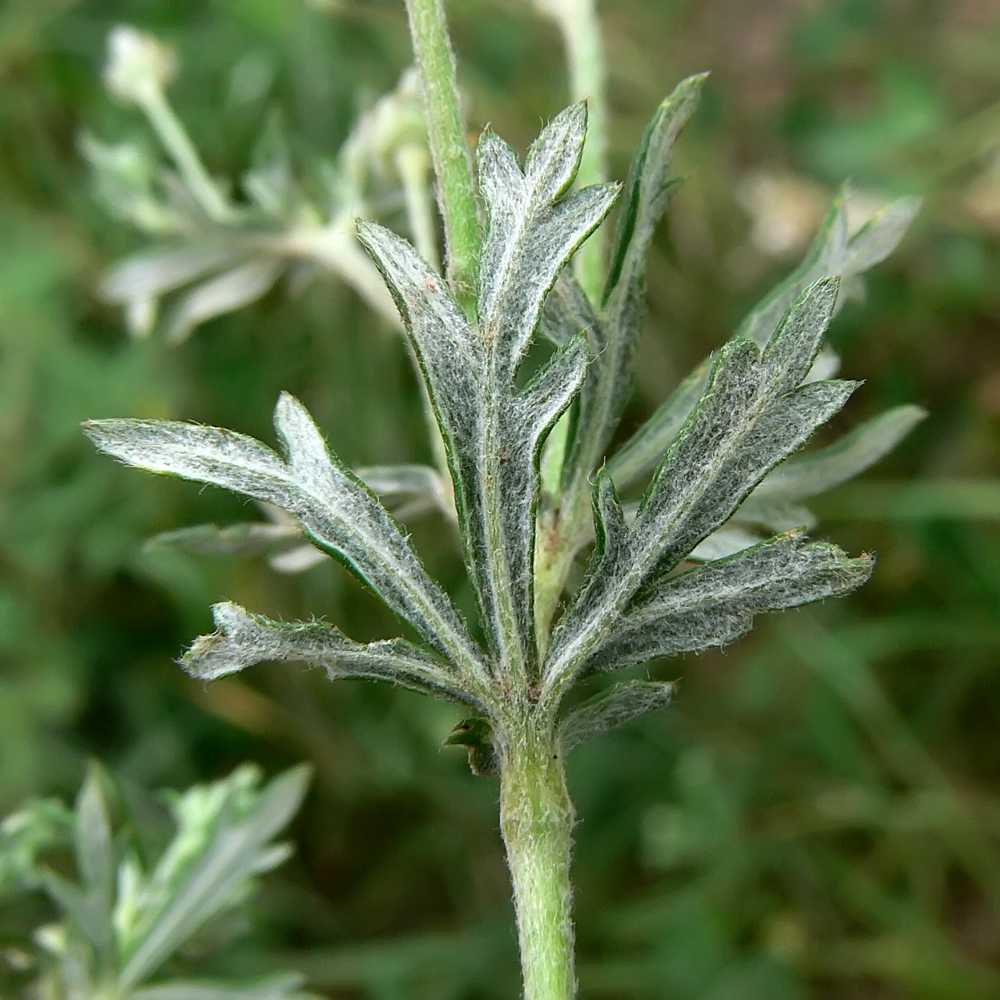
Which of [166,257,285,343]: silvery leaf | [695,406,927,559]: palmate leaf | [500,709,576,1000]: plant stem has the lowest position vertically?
[500,709,576,1000]: plant stem

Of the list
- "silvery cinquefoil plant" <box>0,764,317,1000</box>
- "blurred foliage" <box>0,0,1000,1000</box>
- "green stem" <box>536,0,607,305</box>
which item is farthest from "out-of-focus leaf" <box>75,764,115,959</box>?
"blurred foliage" <box>0,0,1000,1000</box>

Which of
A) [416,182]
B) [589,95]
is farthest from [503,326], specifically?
[416,182]

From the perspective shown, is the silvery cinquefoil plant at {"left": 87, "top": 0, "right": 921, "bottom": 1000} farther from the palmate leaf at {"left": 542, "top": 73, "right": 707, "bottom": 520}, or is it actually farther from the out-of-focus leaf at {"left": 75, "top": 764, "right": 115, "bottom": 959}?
the out-of-focus leaf at {"left": 75, "top": 764, "right": 115, "bottom": 959}

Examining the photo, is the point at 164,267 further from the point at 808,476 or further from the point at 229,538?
the point at 808,476

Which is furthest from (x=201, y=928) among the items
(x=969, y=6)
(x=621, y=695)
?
(x=969, y=6)

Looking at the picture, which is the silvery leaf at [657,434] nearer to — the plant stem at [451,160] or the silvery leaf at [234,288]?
the plant stem at [451,160]
